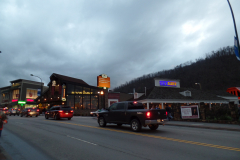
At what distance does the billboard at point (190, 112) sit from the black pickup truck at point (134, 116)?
9.05 metres

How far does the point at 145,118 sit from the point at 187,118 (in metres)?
11.2

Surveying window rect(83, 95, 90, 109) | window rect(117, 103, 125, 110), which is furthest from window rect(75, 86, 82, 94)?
window rect(117, 103, 125, 110)

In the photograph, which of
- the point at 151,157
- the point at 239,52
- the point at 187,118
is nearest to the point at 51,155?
the point at 151,157

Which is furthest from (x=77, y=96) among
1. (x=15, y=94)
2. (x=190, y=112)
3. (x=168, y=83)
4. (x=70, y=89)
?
(x=15, y=94)

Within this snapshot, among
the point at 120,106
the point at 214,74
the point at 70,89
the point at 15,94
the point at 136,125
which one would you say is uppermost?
the point at 214,74

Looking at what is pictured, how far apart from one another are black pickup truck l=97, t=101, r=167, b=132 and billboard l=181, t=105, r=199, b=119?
9.05 m

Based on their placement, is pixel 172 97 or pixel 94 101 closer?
pixel 172 97

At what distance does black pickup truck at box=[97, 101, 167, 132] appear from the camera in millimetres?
10609

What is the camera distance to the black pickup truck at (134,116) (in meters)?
10.6

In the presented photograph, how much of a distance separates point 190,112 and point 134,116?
36.3 ft

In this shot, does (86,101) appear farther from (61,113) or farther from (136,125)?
(136,125)

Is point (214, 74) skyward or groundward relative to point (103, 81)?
skyward

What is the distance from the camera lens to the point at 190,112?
64.8 ft

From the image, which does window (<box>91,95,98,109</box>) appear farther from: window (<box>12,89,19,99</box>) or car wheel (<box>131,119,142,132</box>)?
window (<box>12,89,19,99</box>)
